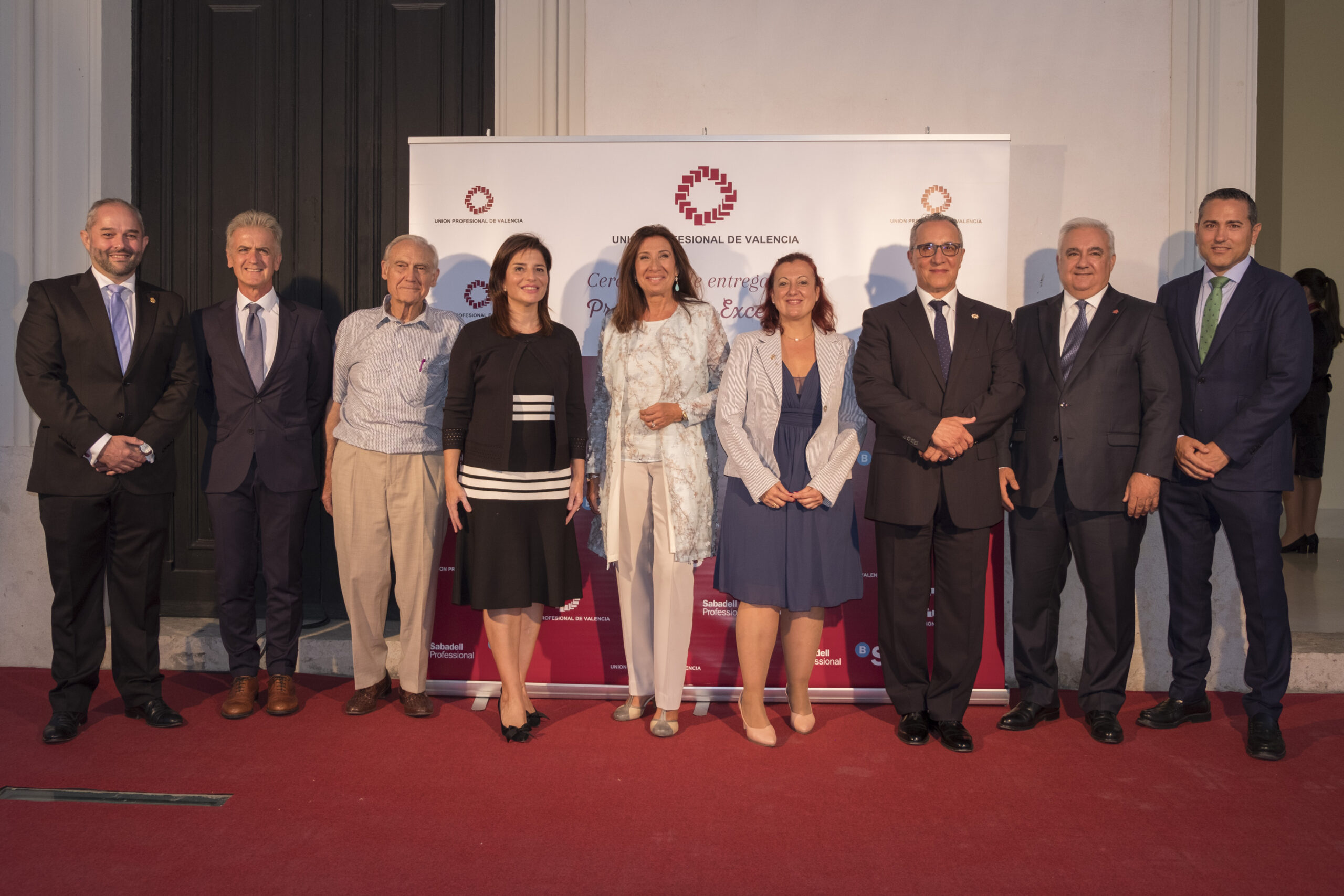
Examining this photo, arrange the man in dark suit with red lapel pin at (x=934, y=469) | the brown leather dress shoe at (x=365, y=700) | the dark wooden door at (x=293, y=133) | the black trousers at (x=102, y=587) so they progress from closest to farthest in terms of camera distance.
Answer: the man in dark suit with red lapel pin at (x=934, y=469) < the black trousers at (x=102, y=587) < the brown leather dress shoe at (x=365, y=700) < the dark wooden door at (x=293, y=133)

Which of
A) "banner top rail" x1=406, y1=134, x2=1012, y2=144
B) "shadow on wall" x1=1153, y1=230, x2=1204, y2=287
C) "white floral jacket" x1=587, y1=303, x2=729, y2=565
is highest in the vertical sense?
"banner top rail" x1=406, y1=134, x2=1012, y2=144

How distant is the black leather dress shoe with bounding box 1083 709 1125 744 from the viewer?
3184 mm

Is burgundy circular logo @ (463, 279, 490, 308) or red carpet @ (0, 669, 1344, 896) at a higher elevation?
burgundy circular logo @ (463, 279, 490, 308)

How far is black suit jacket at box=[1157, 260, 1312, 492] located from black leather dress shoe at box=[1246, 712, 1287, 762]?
810 millimetres

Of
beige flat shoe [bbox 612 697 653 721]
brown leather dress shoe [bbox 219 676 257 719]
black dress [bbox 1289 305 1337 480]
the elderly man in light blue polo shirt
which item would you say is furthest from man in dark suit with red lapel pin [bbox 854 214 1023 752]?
black dress [bbox 1289 305 1337 480]

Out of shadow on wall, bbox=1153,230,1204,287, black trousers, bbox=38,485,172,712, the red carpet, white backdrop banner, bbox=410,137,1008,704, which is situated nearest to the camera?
the red carpet

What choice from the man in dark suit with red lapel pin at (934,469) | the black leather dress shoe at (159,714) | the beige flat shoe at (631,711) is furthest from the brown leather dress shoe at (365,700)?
the man in dark suit with red lapel pin at (934,469)

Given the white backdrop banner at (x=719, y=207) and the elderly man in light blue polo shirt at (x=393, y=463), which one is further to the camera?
the white backdrop banner at (x=719, y=207)

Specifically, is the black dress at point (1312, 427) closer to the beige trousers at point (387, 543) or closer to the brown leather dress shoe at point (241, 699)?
the beige trousers at point (387, 543)

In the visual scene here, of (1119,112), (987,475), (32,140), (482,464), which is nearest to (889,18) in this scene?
(1119,112)

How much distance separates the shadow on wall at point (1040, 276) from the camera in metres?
4.16

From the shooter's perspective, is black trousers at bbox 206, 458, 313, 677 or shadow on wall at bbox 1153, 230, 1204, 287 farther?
shadow on wall at bbox 1153, 230, 1204, 287

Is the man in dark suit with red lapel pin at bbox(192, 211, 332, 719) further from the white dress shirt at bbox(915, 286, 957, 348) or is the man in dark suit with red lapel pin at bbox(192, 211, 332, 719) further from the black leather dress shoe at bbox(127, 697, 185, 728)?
the white dress shirt at bbox(915, 286, 957, 348)

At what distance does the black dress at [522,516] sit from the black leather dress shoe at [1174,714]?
7.36ft
